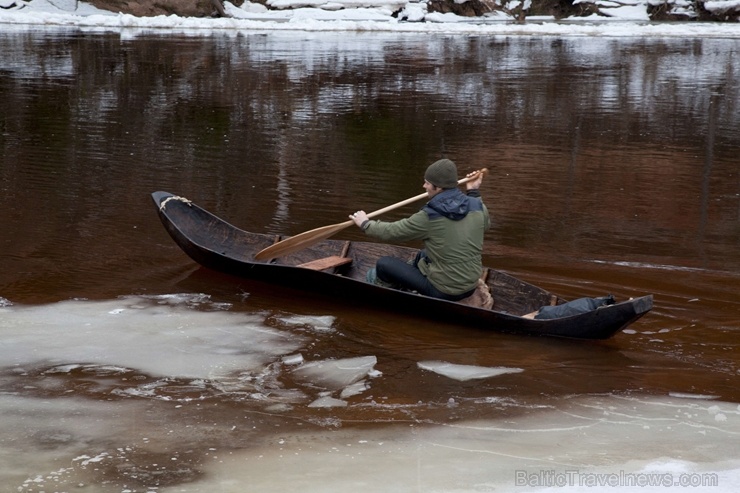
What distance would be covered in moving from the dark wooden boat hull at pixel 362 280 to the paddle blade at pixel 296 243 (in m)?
0.16

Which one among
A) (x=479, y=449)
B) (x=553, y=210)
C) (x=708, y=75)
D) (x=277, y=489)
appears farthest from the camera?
(x=708, y=75)

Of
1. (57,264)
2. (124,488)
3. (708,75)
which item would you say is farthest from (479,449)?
(708,75)

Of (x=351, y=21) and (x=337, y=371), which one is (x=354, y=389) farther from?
(x=351, y=21)

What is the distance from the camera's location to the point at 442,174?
7.97 meters

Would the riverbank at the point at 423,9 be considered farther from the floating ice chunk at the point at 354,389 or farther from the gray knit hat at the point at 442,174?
the floating ice chunk at the point at 354,389

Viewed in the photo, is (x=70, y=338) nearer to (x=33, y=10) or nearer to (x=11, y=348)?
(x=11, y=348)

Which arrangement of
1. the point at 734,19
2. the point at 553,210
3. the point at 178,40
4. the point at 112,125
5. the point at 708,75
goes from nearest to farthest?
the point at 553,210 < the point at 112,125 < the point at 708,75 < the point at 178,40 < the point at 734,19

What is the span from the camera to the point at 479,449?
19.6ft

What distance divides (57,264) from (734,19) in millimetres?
42375

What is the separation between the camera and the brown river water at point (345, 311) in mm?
5871

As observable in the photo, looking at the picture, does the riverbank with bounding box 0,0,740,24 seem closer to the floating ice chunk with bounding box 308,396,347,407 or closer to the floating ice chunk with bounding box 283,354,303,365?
the floating ice chunk with bounding box 283,354,303,365

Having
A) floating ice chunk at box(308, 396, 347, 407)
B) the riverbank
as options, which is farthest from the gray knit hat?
the riverbank

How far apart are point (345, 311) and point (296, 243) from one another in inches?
35.8

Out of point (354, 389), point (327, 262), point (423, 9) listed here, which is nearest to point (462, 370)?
point (354, 389)
